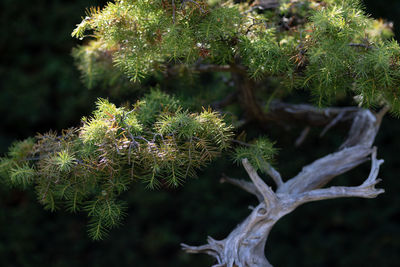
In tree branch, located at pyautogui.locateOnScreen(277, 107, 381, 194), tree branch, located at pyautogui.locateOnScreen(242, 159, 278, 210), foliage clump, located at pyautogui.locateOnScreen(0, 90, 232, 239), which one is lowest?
tree branch, located at pyautogui.locateOnScreen(277, 107, 381, 194)

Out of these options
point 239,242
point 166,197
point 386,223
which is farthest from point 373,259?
point 239,242

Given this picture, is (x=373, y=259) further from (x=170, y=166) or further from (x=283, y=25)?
(x=170, y=166)

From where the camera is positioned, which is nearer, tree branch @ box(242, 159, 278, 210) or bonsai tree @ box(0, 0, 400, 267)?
bonsai tree @ box(0, 0, 400, 267)

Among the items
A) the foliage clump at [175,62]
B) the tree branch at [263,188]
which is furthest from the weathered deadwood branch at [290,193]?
the foliage clump at [175,62]

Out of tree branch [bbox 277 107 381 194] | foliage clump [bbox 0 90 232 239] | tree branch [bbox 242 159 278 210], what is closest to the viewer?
foliage clump [bbox 0 90 232 239]

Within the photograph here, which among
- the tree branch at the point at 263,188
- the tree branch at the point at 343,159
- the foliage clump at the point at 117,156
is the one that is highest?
the foliage clump at the point at 117,156

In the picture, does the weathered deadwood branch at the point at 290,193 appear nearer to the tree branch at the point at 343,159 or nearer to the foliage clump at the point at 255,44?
the tree branch at the point at 343,159

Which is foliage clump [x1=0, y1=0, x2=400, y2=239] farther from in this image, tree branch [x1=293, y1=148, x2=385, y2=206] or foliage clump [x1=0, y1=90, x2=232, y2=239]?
tree branch [x1=293, y1=148, x2=385, y2=206]

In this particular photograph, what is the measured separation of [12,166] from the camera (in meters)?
0.95

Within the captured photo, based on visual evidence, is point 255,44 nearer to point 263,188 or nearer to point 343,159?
point 263,188

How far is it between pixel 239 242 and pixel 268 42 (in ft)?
1.45

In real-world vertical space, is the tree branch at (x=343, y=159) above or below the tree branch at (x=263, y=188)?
below

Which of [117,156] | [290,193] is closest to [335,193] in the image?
[290,193]

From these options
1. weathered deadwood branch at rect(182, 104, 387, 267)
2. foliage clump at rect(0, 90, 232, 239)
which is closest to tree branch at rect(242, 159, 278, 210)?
weathered deadwood branch at rect(182, 104, 387, 267)
